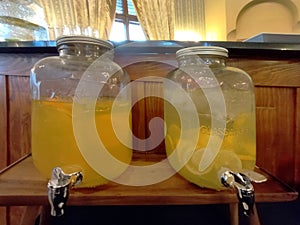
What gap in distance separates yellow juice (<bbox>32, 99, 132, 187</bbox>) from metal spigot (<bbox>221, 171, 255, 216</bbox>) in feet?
0.50

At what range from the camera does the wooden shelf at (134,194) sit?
0.94 feet

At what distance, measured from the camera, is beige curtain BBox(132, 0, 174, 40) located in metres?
2.61

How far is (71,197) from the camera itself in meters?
0.28

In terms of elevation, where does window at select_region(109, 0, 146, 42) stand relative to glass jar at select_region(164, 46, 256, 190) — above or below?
above

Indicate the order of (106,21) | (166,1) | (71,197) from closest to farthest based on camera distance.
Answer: (71,197)
(106,21)
(166,1)

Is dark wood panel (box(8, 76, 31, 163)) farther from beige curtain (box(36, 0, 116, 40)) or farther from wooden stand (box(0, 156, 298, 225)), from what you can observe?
beige curtain (box(36, 0, 116, 40))

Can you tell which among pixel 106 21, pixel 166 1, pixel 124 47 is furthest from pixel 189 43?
pixel 166 1

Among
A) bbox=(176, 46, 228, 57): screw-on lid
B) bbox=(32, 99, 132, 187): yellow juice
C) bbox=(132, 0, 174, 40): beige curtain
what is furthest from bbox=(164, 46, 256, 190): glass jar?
bbox=(132, 0, 174, 40): beige curtain

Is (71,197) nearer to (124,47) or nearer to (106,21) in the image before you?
(124,47)

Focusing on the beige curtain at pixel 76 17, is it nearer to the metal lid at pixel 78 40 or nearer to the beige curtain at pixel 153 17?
the beige curtain at pixel 153 17

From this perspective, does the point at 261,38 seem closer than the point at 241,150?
No

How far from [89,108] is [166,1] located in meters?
2.72

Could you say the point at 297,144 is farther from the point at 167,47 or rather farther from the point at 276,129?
the point at 167,47

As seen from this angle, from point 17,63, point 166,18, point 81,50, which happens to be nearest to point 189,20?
point 166,18
